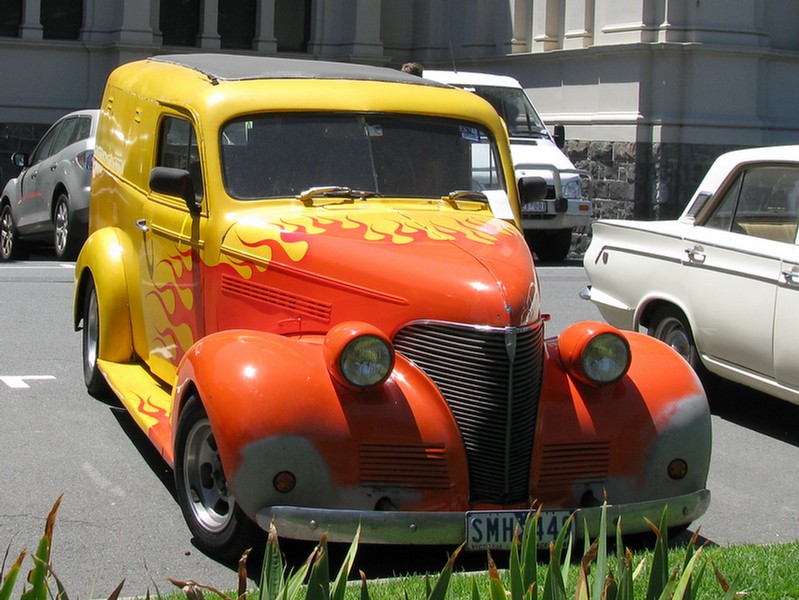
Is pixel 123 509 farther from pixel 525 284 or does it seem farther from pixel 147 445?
pixel 525 284

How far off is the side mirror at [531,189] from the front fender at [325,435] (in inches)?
86.0

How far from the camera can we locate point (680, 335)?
28.7 ft

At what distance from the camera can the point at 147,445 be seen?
23.8 ft

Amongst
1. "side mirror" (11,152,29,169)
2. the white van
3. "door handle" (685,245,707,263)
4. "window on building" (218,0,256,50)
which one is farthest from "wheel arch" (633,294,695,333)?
"window on building" (218,0,256,50)

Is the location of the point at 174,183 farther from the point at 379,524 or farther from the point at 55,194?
the point at 55,194

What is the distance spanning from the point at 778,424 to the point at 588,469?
361 cm

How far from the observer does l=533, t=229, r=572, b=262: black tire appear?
17.7m

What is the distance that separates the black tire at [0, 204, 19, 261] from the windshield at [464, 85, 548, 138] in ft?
20.8

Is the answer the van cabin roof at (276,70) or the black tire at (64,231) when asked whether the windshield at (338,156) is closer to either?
the van cabin roof at (276,70)

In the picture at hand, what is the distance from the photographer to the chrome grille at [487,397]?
5.21m

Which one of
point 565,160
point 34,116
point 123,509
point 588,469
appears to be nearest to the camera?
point 588,469

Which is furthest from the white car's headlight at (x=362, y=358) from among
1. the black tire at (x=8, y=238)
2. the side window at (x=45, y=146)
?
the black tire at (x=8, y=238)

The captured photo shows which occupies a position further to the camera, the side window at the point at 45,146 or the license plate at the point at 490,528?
the side window at the point at 45,146

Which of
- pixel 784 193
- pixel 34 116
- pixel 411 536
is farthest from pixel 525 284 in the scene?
pixel 34 116
